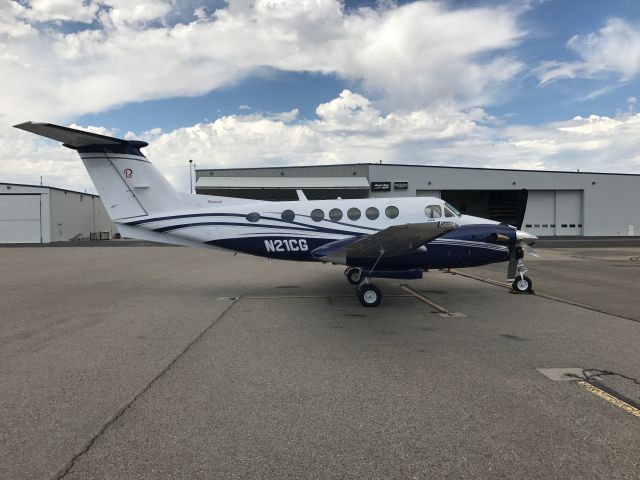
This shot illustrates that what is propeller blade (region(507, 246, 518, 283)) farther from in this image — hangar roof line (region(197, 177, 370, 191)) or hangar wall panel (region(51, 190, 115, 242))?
hangar wall panel (region(51, 190, 115, 242))

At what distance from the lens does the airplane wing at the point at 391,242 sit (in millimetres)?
8312

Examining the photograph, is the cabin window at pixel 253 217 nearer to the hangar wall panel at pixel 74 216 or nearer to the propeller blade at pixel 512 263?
the propeller blade at pixel 512 263

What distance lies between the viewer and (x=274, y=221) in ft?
36.0

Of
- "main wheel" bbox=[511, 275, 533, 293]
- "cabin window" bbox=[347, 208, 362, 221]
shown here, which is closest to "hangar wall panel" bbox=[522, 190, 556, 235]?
"main wheel" bbox=[511, 275, 533, 293]

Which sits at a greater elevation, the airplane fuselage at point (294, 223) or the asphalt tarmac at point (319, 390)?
the airplane fuselage at point (294, 223)

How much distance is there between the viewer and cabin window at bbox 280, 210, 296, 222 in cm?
1098

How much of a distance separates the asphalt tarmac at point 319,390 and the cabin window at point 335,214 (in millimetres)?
2146

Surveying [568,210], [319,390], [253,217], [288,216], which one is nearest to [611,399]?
[319,390]

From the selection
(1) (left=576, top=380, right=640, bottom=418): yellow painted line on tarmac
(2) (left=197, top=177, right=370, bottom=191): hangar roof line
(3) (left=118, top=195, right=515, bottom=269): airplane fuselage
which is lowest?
(1) (left=576, top=380, right=640, bottom=418): yellow painted line on tarmac

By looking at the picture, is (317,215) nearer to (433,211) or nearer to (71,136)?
(433,211)

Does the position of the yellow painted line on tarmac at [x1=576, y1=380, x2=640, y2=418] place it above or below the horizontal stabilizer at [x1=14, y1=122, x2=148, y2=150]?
below

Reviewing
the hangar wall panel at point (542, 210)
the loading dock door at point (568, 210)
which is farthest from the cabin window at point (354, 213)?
the loading dock door at point (568, 210)

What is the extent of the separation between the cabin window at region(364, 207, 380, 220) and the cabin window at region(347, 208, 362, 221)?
7.3 inches

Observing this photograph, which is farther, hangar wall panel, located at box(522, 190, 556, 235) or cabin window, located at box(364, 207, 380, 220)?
hangar wall panel, located at box(522, 190, 556, 235)
